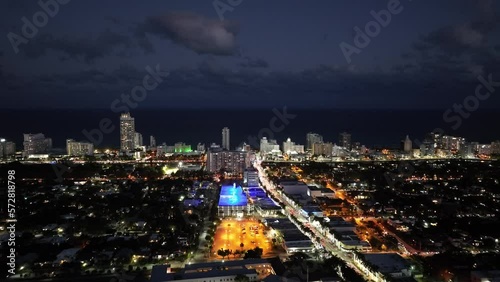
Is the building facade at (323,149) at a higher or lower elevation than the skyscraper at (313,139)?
lower

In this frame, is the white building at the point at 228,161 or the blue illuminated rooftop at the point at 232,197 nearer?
the blue illuminated rooftop at the point at 232,197

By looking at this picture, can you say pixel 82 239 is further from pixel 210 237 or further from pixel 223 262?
pixel 223 262

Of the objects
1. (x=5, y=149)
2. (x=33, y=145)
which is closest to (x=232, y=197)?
(x=33, y=145)

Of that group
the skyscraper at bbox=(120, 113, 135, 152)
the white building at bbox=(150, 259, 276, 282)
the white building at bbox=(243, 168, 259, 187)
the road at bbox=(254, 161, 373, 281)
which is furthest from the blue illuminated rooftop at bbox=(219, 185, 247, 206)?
the skyscraper at bbox=(120, 113, 135, 152)

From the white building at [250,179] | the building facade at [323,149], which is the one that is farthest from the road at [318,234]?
the building facade at [323,149]

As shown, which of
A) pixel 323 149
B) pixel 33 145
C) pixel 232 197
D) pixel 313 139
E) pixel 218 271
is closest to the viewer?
pixel 218 271

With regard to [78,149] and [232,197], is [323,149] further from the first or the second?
[78,149]

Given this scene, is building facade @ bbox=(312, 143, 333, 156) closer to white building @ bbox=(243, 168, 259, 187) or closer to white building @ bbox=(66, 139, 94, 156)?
white building @ bbox=(243, 168, 259, 187)

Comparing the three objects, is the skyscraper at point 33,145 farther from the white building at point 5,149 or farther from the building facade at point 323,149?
the building facade at point 323,149

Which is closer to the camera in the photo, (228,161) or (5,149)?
(228,161)
